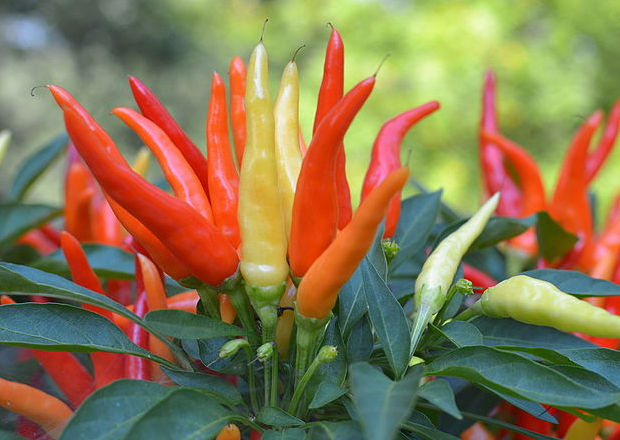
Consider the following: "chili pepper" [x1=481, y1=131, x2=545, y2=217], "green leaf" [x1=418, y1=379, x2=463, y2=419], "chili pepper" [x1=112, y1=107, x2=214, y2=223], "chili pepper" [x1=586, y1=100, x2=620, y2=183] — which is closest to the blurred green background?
"chili pepper" [x1=586, y1=100, x2=620, y2=183]

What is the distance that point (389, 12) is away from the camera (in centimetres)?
512

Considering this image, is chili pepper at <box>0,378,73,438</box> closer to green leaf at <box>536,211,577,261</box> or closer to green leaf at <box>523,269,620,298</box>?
green leaf at <box>523,269,620,298</box>

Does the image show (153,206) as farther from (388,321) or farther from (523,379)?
(523,379)

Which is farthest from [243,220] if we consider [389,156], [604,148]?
[604,148]

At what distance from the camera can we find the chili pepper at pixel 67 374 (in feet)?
2.35

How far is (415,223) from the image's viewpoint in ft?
2.87

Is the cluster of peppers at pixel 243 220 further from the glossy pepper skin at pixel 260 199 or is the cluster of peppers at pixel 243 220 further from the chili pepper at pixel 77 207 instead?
the chili pepper at pixel 77 207

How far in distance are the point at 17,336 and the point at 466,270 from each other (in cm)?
61

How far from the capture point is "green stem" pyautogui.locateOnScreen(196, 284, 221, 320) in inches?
25.6

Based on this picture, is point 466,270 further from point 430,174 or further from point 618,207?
point 430,174

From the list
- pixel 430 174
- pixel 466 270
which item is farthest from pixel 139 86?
pixel 430 174

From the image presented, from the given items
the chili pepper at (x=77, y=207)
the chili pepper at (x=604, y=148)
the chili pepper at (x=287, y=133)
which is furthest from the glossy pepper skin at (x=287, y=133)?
the chili pepper at (x=604, y=148)

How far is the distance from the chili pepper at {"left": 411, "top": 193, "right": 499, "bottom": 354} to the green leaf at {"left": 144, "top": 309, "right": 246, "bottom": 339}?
0.56 ft

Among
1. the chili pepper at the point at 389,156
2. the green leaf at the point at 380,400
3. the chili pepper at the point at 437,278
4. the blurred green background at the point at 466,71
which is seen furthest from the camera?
the blurred green background at the point at 466,71
